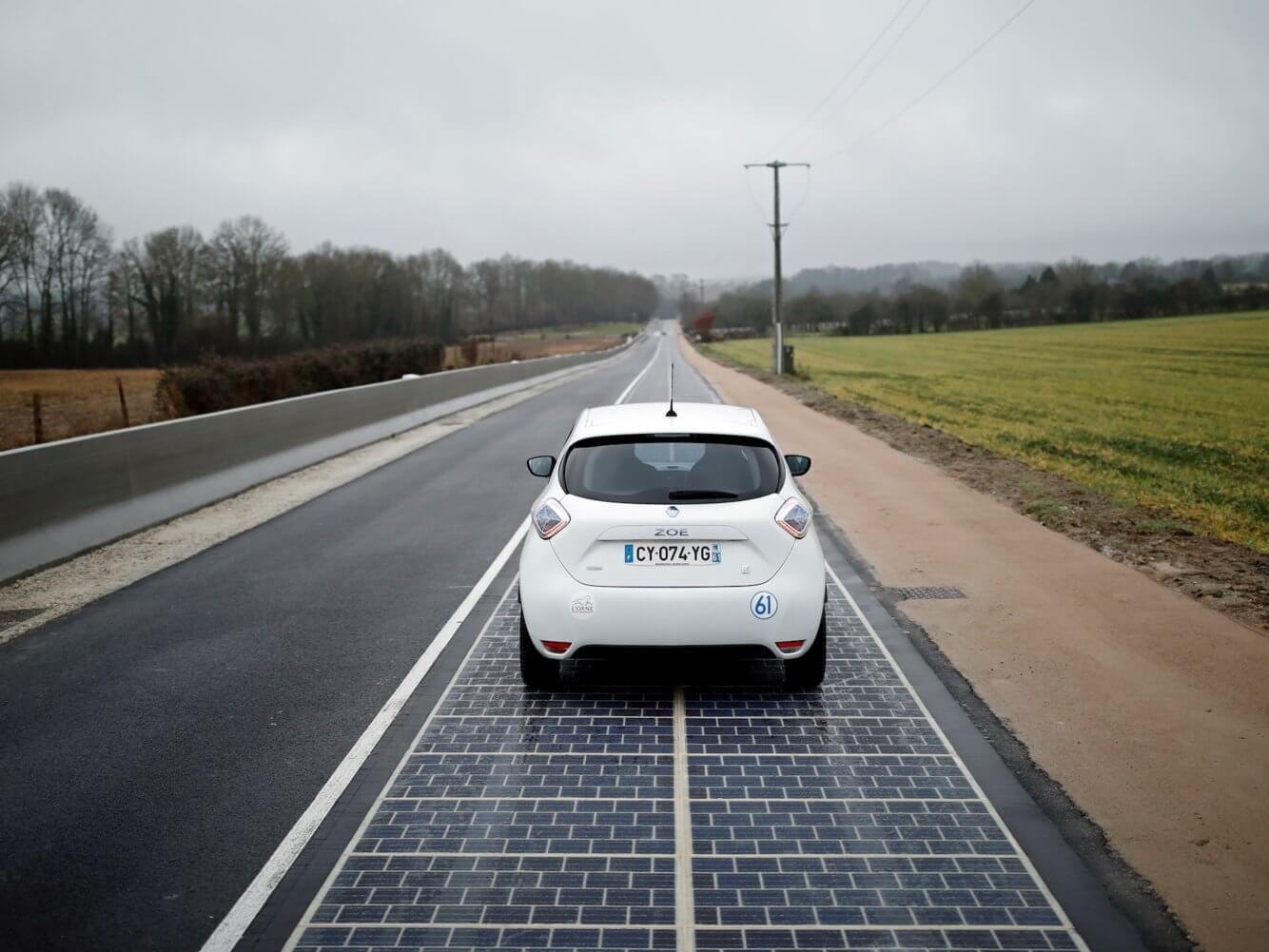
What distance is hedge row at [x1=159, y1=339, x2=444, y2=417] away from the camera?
2152 centimetres

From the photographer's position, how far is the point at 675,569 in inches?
219

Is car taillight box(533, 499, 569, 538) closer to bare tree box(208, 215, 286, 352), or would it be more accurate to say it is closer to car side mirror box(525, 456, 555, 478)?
car side mirror box(525, 456, 555, 478)

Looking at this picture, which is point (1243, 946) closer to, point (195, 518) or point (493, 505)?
point (493, 505)

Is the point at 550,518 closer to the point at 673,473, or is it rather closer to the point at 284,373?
the point at 673,473

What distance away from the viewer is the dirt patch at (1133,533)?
27.5 feet

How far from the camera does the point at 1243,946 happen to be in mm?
3475

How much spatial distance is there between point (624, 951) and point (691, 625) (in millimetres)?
2167

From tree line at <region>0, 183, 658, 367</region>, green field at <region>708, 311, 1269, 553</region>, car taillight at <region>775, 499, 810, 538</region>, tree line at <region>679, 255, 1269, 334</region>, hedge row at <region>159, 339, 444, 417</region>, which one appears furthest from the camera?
tree line at <region>679, 255, 1269, 334</region>

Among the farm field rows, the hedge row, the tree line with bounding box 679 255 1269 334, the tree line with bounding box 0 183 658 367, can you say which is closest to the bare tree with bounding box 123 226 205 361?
the tree line with bounding box 0 183 658 367

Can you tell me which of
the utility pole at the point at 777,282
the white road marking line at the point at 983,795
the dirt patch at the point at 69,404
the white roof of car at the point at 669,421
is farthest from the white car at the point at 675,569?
the utility pole at the point at 777,282

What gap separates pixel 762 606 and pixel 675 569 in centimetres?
50

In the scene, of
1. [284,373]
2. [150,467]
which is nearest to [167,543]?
[150,467]

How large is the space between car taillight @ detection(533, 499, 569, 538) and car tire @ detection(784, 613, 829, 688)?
1.49 m

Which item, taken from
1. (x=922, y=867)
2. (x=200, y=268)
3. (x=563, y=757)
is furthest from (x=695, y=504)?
(x=200, y=268)
